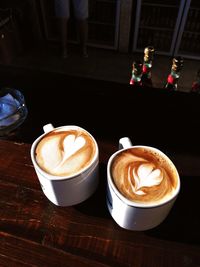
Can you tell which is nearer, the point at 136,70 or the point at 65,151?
the point at 65,151

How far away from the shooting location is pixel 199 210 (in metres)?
0.56

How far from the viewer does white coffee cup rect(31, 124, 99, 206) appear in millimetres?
466

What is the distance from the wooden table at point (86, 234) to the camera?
49 cm

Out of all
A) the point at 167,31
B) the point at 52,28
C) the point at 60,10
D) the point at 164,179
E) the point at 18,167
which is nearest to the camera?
the point at 164,179

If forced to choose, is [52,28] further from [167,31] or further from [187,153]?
[187,153]

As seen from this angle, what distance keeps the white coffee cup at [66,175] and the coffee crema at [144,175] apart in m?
0.06

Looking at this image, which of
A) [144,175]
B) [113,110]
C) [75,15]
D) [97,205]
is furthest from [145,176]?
[75,15]

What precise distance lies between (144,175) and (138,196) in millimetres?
56

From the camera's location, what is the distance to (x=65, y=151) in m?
0.52

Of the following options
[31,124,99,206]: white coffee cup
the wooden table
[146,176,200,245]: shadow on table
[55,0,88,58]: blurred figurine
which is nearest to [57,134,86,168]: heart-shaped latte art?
[31,124,99,206]: white coffee cup

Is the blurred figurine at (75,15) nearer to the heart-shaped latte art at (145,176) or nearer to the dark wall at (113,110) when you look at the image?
the dark wall at (113,110)

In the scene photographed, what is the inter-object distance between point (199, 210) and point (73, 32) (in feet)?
9.31

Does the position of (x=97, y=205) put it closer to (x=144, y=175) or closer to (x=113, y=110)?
(x=144, y=175)

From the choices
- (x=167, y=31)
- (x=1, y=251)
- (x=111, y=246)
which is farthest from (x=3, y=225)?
(x=167, y=31)
